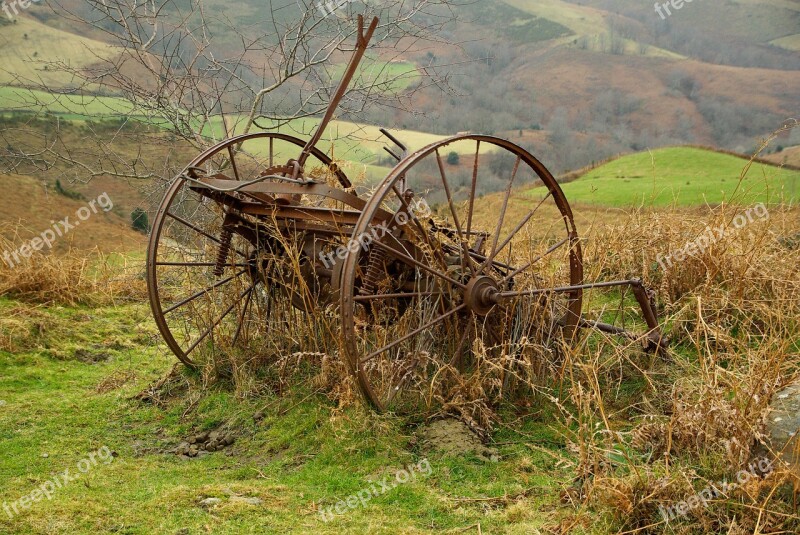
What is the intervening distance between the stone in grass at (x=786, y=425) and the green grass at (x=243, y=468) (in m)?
1.08

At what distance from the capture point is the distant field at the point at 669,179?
11.2m

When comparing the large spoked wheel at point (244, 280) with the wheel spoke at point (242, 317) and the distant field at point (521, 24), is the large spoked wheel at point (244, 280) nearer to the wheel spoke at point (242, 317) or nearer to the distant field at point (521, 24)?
the wheel spoke at point (242, 317)

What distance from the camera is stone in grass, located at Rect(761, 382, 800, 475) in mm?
3188

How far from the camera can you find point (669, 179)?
13.4 metres

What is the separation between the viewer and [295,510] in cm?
350

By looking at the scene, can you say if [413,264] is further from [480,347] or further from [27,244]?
[27,244]

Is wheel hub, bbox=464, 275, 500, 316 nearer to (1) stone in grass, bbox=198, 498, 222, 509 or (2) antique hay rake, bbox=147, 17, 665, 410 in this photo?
(2) antique hay rake, bbox=147, 17, 665, 410

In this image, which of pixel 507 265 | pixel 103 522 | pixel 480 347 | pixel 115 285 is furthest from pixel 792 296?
pixel 115 285

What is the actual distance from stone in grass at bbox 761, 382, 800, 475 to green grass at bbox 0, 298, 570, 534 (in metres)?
1.08

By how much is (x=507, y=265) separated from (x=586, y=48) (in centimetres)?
4211

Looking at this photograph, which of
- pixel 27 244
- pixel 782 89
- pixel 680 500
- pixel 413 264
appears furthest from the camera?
pixel 782 89

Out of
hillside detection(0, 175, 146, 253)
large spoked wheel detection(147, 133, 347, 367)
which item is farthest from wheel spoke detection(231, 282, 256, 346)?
hillside detection(0, 175, 146, 253)

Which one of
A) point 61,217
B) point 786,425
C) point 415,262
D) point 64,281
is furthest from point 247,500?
point 61,217

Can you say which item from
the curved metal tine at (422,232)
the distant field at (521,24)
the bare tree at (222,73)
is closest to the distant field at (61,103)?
the bare tree at (222,73)
